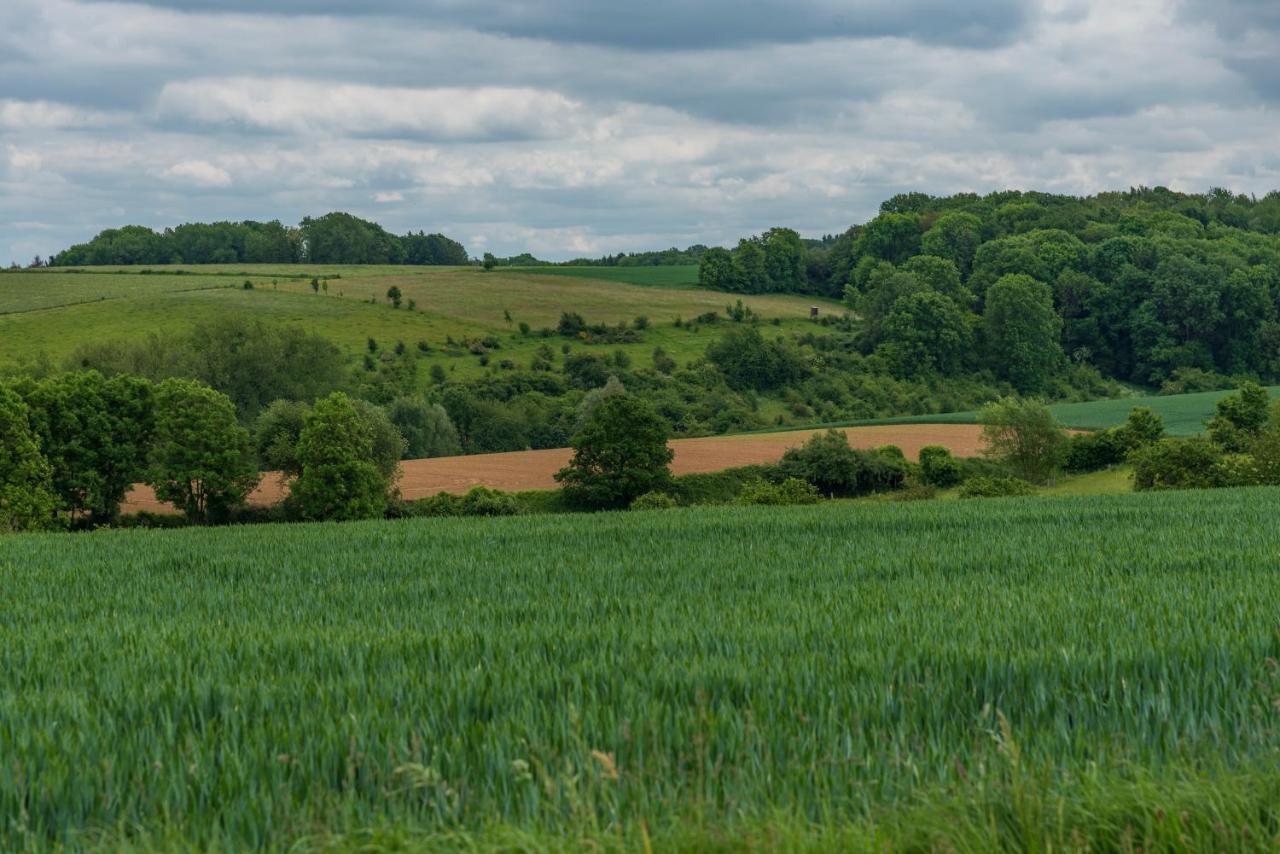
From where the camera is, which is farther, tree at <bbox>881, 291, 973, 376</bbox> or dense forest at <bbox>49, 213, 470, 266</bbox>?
dense forest at <bbox>49, 213, 470, 266</bbox>

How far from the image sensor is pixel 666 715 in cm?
677

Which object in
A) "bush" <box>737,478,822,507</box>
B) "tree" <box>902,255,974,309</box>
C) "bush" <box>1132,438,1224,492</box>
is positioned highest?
"tree" <box>902,255,974,309</box>

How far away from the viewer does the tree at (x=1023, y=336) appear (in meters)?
134

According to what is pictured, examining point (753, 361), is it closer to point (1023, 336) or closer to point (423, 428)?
point (1023, 336)

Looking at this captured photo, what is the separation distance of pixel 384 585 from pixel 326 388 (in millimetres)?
82652

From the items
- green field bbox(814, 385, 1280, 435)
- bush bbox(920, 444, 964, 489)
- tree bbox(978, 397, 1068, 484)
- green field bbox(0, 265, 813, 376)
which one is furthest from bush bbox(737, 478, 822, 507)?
green field bbox(0, 265, 813, 376)

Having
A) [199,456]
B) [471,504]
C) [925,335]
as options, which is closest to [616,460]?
[471,504]

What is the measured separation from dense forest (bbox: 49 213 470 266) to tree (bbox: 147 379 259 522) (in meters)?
125

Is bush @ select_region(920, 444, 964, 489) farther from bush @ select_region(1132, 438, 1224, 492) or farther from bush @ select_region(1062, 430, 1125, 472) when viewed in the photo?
bush @ select_region(1132, 438, 1224, 492)

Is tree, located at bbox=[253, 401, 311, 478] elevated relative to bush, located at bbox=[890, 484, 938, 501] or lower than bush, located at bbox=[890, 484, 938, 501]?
elevated

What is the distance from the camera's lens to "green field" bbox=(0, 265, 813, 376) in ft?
383

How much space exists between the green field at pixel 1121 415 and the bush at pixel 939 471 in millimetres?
20034

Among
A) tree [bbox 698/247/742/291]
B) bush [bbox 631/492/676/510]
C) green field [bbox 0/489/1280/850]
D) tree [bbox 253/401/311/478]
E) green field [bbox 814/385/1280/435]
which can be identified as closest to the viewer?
green field [bbox 0/489/1280/850]

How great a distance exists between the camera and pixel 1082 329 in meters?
144
